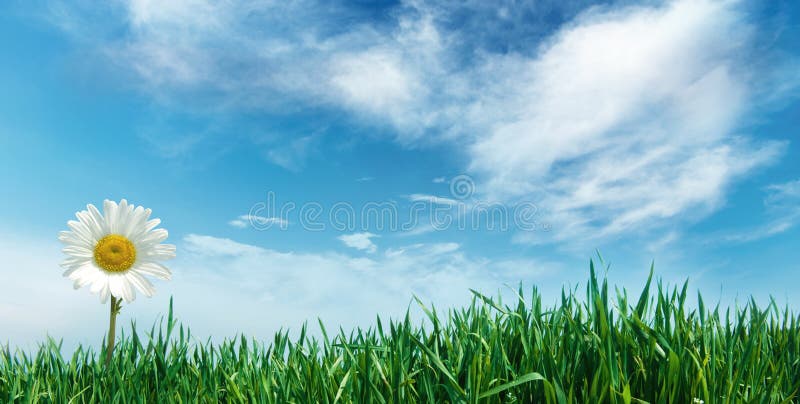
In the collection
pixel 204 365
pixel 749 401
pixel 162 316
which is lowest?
pixel 749 401

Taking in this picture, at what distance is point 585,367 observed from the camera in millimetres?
2461

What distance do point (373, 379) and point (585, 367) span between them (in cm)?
88

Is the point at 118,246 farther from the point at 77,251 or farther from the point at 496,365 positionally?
the point at 496,365

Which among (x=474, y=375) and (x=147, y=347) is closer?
(x=474, y=375)

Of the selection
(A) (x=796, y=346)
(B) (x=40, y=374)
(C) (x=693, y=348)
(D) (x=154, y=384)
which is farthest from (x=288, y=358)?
(A) (x=796, y=346)

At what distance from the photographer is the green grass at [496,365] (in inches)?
90.2

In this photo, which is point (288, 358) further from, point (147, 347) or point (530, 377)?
point (530, 377)

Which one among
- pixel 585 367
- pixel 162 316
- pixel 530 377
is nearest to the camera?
pixel 530 377

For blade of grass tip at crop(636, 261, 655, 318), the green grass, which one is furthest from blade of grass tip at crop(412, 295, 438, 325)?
blade of grass tip at crop(636, 261, 655, 318)

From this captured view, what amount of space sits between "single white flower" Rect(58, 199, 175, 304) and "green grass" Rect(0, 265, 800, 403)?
0.45 meters

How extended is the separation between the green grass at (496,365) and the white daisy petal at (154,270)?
445mm

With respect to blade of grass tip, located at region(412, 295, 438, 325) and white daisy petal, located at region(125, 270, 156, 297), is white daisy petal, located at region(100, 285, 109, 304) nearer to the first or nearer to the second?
white daisy petal, located at region(125, 270, 156, 297)

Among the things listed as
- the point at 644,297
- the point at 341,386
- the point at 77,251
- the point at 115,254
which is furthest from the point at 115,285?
the point at 644,297

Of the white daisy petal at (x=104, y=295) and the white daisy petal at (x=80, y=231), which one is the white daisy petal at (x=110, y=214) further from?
the white daisy petal at (x=104, y=295)
